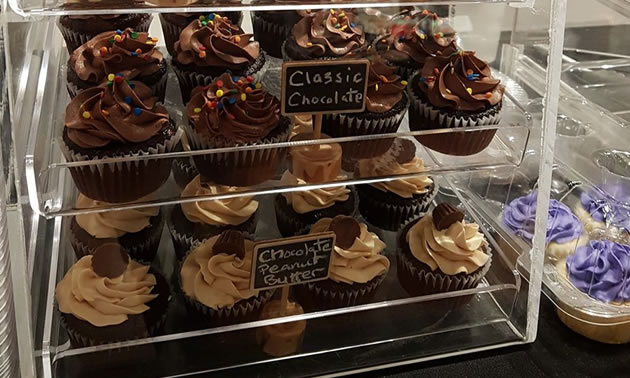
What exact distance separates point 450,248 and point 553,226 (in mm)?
282

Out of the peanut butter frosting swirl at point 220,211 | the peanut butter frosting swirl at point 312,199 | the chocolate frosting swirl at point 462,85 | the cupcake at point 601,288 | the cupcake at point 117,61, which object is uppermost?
the cupcake at point 117,61

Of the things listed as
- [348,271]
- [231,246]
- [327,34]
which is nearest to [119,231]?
[231,246]

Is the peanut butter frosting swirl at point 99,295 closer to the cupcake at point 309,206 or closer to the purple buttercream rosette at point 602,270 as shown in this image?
the cupcake at point 309,206

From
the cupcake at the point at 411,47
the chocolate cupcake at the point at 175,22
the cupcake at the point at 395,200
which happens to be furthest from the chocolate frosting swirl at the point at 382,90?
the chocolate cupcake at the point at 175,22

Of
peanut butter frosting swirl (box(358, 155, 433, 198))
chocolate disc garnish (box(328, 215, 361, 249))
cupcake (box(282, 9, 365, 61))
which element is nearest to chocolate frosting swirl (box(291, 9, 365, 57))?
cupcake (box(282, 9, 365, 61))

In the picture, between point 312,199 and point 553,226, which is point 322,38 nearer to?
point 312,199

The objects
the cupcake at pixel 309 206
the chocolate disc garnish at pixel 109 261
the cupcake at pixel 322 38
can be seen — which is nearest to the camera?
the chocolate disc garnish at pixel 109 261

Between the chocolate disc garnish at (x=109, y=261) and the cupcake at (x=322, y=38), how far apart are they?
1.58ft

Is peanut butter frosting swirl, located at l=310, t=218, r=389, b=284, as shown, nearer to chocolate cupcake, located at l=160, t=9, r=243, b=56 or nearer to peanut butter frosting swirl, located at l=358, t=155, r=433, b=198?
peanut butter frosting swirl, located at l=358, t=155, r=433, b=198

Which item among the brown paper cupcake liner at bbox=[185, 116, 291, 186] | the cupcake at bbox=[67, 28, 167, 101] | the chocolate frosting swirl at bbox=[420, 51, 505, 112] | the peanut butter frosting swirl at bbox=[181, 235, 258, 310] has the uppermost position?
the cupcake at bbox=[67, 28, 167, 101]

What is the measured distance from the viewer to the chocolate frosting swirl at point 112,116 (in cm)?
123

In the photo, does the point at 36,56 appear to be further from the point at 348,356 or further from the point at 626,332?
the point at 626,332

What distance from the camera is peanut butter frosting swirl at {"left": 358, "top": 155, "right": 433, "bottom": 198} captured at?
1408 mm

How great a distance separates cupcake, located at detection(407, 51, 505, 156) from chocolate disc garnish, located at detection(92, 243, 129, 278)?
1.98ft
